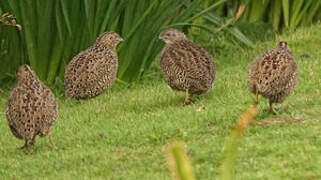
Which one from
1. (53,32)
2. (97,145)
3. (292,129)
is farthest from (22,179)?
(53,32)

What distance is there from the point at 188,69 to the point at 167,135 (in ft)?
5.97

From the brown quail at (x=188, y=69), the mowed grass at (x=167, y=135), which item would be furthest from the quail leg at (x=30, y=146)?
the brown quail at (x=188, y=69)

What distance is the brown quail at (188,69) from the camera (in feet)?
32.6

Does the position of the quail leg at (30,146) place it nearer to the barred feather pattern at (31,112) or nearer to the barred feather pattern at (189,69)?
the barred feather pattern at (31,112)

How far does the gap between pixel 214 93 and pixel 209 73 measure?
0.56 meters

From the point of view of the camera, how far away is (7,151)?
8.80m

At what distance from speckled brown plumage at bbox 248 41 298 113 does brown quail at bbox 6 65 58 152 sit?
6.73ft

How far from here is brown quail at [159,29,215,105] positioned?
9.92 metres

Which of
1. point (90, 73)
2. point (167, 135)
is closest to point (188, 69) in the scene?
point (90, 73)

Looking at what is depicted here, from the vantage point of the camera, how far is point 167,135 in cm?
828

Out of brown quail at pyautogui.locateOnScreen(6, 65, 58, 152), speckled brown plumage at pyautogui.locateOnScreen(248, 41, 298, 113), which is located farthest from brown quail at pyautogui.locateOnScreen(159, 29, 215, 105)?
brown quail at pyautogui.locateOnScreen(6, 65, 58, 152)

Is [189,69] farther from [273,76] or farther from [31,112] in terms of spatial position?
[31,112]

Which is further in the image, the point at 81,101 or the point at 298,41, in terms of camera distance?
the point at 298,41

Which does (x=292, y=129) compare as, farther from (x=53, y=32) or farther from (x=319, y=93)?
(x=53, y=32)
